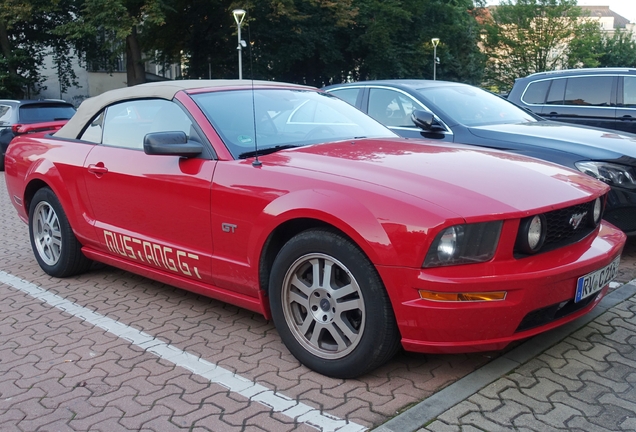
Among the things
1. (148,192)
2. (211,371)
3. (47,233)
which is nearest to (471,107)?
(148,192)

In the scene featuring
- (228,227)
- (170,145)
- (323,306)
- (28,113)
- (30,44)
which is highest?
(30,44)

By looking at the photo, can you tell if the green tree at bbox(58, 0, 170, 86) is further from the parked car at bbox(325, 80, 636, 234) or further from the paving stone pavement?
the paving stone pavement

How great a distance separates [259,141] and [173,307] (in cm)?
143

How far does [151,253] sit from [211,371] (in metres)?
1.14

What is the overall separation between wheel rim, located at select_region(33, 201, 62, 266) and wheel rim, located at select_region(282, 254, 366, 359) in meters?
2.66

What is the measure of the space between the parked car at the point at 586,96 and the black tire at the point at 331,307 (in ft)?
21.8

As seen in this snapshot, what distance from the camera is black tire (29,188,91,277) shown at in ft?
17.5

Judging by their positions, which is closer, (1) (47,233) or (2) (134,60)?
(1) (47,233)

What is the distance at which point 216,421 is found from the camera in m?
3.06

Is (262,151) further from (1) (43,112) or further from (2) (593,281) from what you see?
(1) (43,112)

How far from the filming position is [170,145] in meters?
3.96

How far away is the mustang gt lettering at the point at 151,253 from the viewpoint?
4188mm

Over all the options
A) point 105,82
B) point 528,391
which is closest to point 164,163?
point 528,391

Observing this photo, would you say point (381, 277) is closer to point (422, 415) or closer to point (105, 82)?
point (422, 415)
